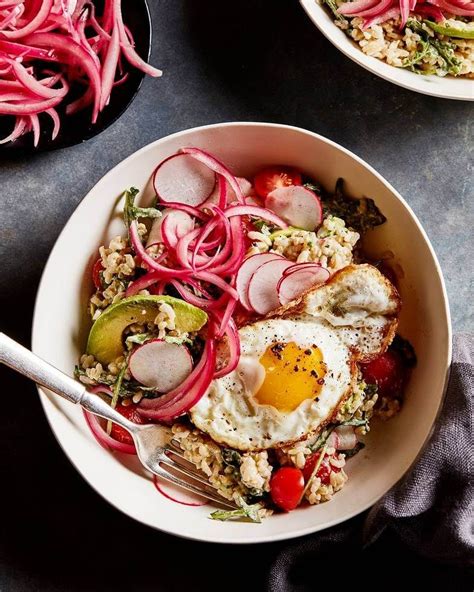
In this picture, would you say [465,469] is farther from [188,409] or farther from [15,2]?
[15,2]

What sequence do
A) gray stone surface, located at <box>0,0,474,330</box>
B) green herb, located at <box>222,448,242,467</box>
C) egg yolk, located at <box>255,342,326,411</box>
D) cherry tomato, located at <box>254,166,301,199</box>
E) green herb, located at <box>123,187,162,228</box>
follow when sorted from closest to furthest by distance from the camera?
egg yolk, located at <box>255,342,326,411</box>
green herb, located at <box>222,448,242,467</box>
green herb, located at <box>123,187,162,228</box>
cherry tomato, located at <box>254,166,301,199</box>
gray stone surface, located at <box>0,0,474,330</box>

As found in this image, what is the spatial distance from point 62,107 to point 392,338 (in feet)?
5.71

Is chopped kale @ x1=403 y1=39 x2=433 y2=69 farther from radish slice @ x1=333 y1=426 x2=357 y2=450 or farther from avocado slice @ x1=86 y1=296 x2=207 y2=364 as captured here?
radish slice @ x1=333 y1=426 x2=357 y2=450

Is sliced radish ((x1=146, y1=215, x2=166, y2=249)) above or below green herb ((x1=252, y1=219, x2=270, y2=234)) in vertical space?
above

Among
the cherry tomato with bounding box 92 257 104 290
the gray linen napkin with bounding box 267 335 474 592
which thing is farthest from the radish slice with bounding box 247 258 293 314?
the gray linen napkin with bounding box 267 335 474 592

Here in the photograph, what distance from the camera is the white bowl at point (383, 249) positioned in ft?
10.2

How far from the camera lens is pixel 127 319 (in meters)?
3.14

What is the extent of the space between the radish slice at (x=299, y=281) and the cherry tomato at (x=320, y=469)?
0.66 m

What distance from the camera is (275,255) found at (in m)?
3.17

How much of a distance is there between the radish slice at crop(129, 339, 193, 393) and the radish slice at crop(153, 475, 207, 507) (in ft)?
1.45

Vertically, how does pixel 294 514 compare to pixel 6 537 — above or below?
above

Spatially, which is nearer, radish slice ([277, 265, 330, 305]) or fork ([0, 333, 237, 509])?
fork ([0, 333, 237, 509])

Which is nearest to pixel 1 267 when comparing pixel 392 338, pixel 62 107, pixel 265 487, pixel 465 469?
pixel 62 107

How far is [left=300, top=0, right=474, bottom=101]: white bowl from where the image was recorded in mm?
3316
